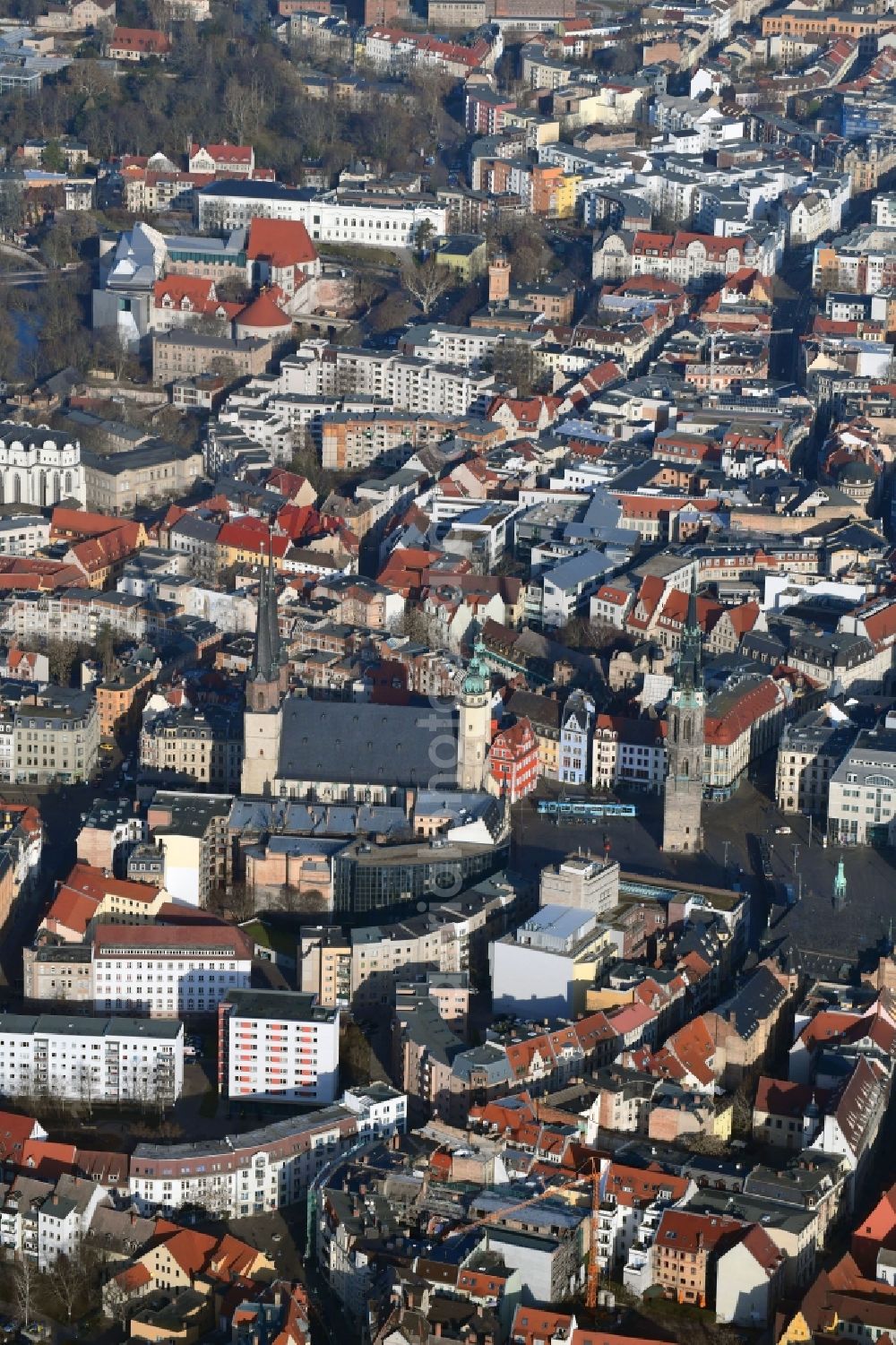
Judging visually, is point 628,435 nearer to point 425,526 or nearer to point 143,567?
point 425,526

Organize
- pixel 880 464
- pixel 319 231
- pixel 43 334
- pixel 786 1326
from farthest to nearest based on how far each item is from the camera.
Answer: pixel 319 231 < pixel 43 334 < pixel 880 464 < pixel 786 1326

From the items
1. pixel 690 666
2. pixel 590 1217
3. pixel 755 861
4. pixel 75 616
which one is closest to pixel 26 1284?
pixel 590 1217

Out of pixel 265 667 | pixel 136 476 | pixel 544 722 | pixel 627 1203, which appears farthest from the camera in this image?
pixel 136 476

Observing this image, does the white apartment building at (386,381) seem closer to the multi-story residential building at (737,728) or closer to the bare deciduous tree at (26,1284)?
the multi-story residential building at (737,728)

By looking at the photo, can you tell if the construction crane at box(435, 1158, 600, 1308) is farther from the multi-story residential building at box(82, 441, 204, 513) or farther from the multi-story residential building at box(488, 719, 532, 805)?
the multi-story residential building at box(82, 441, 204, 513)

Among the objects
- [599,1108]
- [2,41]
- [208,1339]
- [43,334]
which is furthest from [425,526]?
[2,41]

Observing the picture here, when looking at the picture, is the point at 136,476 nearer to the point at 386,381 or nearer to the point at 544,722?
the point at 386,381

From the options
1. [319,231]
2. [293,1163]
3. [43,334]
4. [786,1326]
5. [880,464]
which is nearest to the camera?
[786,1326]
